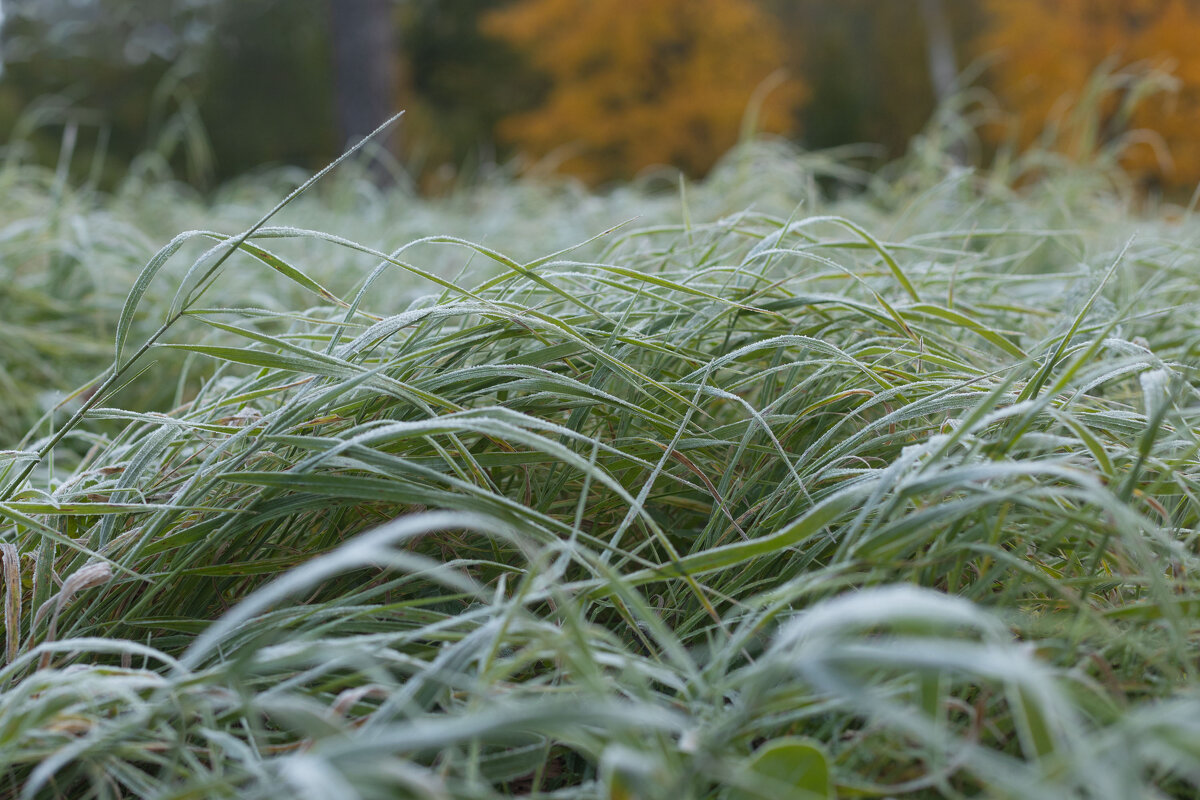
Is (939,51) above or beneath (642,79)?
above

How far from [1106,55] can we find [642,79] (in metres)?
4.65

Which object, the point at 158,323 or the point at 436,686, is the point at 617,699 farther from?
the point at 158,323

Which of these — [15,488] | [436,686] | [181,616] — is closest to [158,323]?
[15,488]

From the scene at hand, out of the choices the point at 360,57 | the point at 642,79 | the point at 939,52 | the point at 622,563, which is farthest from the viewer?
the point at 939,52

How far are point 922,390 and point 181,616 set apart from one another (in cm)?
66

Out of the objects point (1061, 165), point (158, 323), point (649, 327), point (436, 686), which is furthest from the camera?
point (1061, 165)

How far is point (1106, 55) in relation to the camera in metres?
8.84

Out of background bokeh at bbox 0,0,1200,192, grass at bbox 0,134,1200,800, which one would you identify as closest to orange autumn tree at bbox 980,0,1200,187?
background bokeh at bbox 0,0,1200,192

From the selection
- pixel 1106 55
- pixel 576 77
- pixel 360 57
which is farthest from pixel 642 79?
pixel 1106 55

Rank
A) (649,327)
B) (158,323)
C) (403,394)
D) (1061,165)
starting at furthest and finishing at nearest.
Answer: (1061,165) → (158,323) → (649,327) → (403,394)

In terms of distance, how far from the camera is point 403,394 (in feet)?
2.34

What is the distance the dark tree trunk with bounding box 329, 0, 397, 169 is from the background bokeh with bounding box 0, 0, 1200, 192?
0.01 meters

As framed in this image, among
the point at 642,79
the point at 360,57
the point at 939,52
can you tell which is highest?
the point at 360,57

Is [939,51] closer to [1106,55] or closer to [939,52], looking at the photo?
[939,52]
